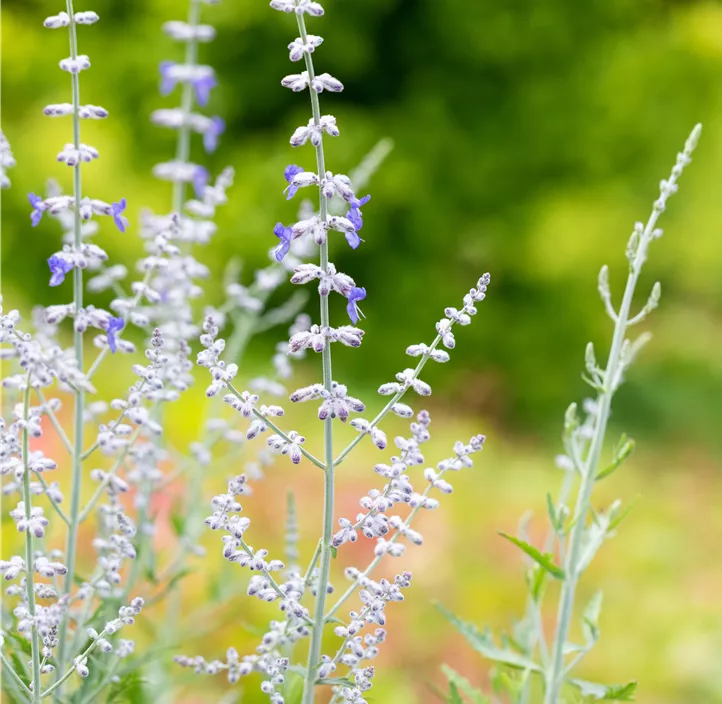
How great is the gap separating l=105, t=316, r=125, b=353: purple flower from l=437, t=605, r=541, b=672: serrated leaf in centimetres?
70

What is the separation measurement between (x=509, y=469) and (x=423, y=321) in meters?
1.95

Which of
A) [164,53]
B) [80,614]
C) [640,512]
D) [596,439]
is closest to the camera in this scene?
[596,439]

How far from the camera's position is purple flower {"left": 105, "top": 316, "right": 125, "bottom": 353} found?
1.37m

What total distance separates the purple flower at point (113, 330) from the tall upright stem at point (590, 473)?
747 mm

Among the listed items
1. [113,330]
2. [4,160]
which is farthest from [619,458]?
[4,160]

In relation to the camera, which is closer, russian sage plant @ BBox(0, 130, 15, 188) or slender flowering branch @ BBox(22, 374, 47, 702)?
slender flowering branch @ BBox(22, 374, 47, 702)

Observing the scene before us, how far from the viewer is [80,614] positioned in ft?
5.65

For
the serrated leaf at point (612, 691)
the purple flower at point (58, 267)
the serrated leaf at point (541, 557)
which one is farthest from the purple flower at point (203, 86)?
the serrated leaf at point (612, 691)

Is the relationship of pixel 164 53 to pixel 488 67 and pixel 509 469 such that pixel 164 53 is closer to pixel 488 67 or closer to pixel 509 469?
pixel 488 67

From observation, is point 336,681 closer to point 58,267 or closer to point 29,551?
point 29,551

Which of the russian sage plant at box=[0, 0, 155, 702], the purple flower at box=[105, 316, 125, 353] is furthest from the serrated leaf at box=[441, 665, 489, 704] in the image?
the purple flower at box=[105, 316, 125, 353]

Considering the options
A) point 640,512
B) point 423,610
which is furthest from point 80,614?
point 640,512

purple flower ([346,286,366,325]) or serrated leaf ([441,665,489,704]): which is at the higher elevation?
purple flower ([346,286,366,325])

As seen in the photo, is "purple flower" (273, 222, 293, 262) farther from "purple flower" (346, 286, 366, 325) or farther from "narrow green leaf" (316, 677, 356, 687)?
"narrow green leaf" (316, 677, 356, 687)
